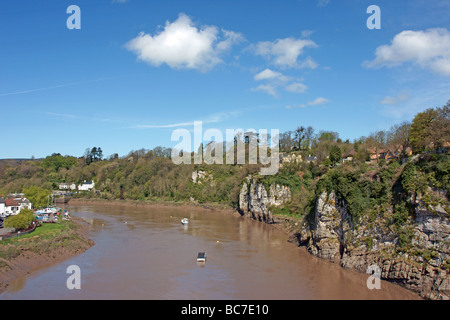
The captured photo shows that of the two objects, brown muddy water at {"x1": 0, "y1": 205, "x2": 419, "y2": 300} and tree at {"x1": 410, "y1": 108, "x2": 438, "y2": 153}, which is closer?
brown muddy water at {"x1": 0, "y1": 205, "x2": 419, "y2": 300}

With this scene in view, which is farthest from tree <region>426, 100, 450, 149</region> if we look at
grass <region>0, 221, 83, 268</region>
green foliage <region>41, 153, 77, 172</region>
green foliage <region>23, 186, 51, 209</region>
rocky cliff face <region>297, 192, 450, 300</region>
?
green foliage <region>41, 153, 77, 172</region>

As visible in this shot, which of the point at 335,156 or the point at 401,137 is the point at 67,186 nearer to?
the point at 335,156

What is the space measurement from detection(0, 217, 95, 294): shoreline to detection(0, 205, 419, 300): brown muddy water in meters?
0.79

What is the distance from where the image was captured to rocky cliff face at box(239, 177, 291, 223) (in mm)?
56031

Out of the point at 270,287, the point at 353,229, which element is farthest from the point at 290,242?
the point at 270,287

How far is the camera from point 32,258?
30281mm

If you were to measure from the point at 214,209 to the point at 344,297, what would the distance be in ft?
194

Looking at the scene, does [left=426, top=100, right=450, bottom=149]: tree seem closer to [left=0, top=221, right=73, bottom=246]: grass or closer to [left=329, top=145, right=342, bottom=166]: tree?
[left=329, top=145, right=342, bottom=166]: tree

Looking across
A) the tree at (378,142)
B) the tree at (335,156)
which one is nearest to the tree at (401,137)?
the tree at (378,142)

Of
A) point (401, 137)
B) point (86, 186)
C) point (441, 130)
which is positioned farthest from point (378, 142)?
point (86, 186)

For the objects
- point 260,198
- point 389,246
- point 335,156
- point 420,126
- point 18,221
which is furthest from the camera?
point 260,198

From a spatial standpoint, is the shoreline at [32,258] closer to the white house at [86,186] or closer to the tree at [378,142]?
the tree at [378,142]

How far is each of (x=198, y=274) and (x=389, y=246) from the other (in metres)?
15.7

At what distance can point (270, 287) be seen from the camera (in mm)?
24969
